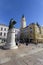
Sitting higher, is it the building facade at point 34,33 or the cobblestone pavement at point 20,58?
the building facade at point 34,33

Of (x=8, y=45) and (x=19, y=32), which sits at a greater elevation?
(x=19, y=32)

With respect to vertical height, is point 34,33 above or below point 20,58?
above

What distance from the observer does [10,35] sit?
14078 mm

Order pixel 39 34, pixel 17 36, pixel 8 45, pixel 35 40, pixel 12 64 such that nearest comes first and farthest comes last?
1. pixel 12 64
2. pixel 8 45
3. pixel 35 40
4. pixel 39 34
5. pixel 17 36

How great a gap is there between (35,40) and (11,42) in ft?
75.1

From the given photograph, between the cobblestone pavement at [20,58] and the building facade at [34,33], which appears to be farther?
the building facade at [34,33]

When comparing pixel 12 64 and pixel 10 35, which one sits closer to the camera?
pixel 12 64

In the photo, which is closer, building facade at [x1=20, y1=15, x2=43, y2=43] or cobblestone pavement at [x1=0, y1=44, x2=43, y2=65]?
cobblestone pavement at [x1=0, y1=44, x2=43, y2=65]

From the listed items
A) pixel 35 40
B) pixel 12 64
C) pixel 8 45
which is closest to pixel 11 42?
pixel 8 45

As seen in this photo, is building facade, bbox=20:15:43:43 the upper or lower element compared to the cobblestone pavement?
upper

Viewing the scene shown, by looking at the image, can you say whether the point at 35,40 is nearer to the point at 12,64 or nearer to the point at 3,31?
the point at 3,31

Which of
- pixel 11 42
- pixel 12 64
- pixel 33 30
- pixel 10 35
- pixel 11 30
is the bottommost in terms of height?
pixel 12 64

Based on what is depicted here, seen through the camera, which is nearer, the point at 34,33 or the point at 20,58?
the point at 20,58

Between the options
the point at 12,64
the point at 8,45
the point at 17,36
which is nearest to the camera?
the point at 12,64
